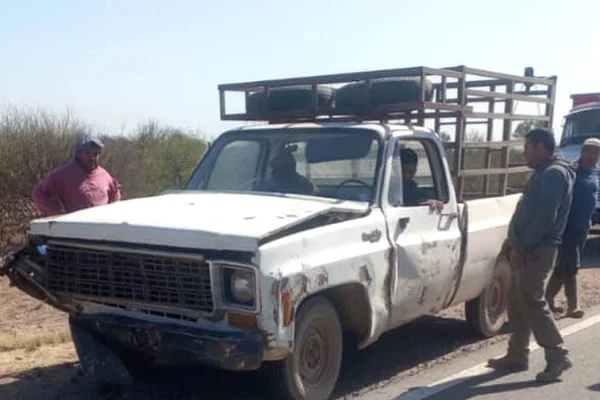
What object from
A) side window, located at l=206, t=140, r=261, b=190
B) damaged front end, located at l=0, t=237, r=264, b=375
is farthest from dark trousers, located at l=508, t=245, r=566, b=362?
damaged front end, located at l=0, t=237, r=264, b=375

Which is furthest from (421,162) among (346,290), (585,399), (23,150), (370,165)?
(23,150)

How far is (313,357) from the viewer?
214 inches

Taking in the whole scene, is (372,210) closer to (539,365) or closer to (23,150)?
(539,365)

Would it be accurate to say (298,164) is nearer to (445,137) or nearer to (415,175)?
(415,175)

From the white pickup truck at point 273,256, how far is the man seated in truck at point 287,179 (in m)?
0.01

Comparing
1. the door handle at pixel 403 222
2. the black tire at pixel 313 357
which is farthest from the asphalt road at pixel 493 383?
the door handle at pixel 403 222

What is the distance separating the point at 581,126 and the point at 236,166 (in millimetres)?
11946

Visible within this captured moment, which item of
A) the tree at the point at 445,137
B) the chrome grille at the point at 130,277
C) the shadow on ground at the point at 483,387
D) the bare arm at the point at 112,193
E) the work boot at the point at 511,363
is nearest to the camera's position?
the chrome grille at the point at 130,277

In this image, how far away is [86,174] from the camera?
719 centimetres

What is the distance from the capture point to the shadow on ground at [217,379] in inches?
224

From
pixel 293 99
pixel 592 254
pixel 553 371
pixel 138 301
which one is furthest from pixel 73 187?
pixel 592 254

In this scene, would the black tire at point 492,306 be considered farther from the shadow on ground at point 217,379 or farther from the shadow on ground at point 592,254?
the shadow on ground at point 592,254

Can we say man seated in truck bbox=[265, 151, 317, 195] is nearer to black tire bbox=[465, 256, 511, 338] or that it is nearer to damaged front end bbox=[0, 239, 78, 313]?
damaged front end bbox=[0, 239, 78, 313]

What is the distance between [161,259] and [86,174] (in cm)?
251
